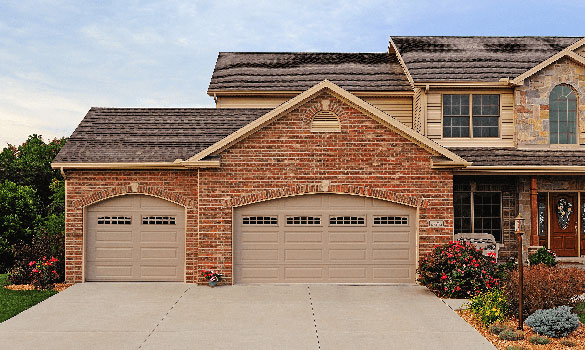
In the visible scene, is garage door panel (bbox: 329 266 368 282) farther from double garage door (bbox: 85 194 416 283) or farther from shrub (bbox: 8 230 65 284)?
shrub (bbox: 8 230 65 284)

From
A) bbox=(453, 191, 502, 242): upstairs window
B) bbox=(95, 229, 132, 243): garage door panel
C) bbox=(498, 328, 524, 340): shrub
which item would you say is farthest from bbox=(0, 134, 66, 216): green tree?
bbox=(498, 328, 524, 340): shrub

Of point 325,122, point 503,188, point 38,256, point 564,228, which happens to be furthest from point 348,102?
point 38,256

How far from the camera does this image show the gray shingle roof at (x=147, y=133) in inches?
627

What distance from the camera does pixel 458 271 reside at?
1389 cm

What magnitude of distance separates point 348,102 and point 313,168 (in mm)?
2041

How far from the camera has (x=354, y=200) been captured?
15.5 meters

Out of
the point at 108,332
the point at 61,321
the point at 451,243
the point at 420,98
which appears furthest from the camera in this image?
the point at 420,98

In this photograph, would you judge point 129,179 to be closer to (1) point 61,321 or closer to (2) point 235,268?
(2) point 235,268

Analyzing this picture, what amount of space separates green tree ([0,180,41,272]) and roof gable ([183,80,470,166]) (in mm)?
14132

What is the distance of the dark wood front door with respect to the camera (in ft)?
62.3

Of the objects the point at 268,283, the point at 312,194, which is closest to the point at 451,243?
the point at 312,194

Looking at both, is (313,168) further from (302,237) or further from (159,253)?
(159,253)

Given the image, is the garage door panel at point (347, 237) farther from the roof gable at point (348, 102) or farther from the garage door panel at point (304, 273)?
the roof gable at point (348, 102)

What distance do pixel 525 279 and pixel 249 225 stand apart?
7.22m
